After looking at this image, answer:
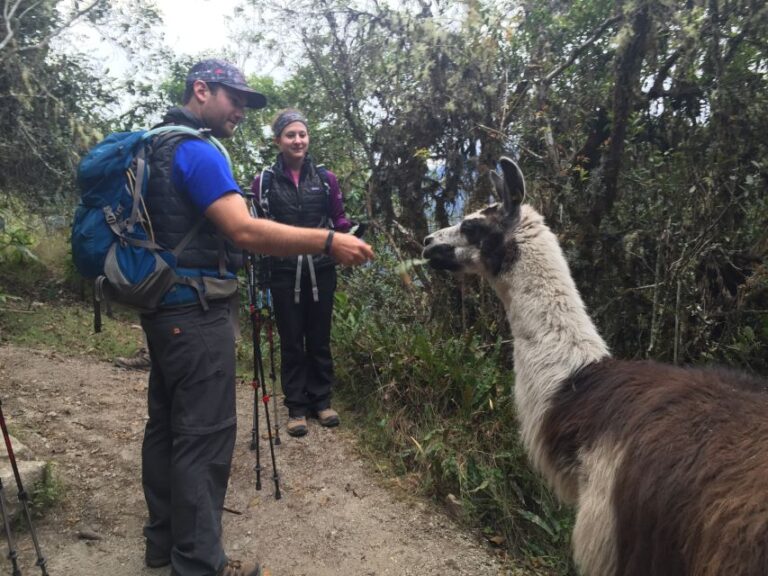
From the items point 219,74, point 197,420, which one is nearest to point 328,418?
point 197,420

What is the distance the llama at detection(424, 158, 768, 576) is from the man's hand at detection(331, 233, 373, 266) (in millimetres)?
952

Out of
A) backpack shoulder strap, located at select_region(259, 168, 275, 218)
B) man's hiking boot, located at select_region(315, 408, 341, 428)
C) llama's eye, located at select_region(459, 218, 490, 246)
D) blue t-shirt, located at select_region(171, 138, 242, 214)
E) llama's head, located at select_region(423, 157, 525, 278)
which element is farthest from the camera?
man's hiking boot, located at select_region(315, 408, 341, 428)

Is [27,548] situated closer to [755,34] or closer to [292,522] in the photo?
[292,522]

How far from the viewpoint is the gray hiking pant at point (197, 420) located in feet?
8.49

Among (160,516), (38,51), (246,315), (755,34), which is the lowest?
(160,516)

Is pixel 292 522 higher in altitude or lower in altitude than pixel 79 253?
lower

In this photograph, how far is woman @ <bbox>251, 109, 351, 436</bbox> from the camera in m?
4.38

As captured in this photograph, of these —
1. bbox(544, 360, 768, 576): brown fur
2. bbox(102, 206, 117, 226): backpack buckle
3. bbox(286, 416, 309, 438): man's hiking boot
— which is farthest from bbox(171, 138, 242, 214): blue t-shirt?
bbox(286, 416, 309, 438): man's hiking boot

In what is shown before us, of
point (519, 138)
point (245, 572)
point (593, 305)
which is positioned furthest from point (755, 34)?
point (245, 572)

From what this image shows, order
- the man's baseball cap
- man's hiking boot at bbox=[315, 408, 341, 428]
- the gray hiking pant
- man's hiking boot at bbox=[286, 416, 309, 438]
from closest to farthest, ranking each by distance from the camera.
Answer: the gray hiking pant
the man's baseball cap
man's hiking boot at bbox=[286, 416, 309, 438]
man's hiking boot at bbox=[315, 408, 341, 428]

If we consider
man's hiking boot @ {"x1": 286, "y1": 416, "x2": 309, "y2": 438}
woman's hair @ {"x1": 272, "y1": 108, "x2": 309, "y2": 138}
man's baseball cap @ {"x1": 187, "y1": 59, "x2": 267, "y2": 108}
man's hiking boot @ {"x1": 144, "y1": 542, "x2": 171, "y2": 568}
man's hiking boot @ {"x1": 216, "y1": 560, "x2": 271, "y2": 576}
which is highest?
woman's hair @ {"x1": 272, "y1": 108, "x2": 309, "y2": 138}

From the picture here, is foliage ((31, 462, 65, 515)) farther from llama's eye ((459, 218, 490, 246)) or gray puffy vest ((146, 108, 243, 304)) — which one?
llama's eye ((459, 218, 490, 246))

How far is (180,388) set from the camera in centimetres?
261

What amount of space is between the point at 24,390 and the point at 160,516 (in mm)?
2998
